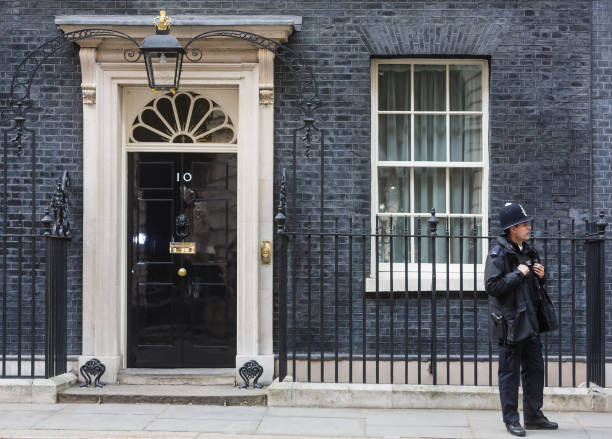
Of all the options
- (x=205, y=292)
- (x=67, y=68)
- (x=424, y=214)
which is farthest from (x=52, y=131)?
(x=424, y=214)

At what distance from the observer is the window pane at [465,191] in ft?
31.9

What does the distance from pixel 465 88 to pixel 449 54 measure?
1.64 feet

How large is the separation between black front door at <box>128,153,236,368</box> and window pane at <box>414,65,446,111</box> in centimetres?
221

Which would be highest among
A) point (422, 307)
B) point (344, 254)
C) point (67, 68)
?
point (67, 68)

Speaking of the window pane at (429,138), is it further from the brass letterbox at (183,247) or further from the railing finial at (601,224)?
the brass letterbox at (183,247)

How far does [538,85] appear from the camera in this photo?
371 inches

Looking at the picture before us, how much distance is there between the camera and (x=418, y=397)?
821 centimetres

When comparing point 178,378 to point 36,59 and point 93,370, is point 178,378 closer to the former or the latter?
point 93,370

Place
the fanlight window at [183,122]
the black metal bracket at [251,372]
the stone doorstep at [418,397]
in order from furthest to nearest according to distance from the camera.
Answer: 1. the fanlight window at [183,122]
2. the black metal bracket at [251,372]
3. the stone doorstep at [418,397]

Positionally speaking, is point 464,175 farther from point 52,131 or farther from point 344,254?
point 52,131

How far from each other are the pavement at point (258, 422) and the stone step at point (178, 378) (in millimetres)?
727

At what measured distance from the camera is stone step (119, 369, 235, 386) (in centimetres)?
923

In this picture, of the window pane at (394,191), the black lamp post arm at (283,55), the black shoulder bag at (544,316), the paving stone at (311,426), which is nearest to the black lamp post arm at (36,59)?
the black lamp post arm at (283,55)

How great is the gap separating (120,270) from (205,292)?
0.96m
